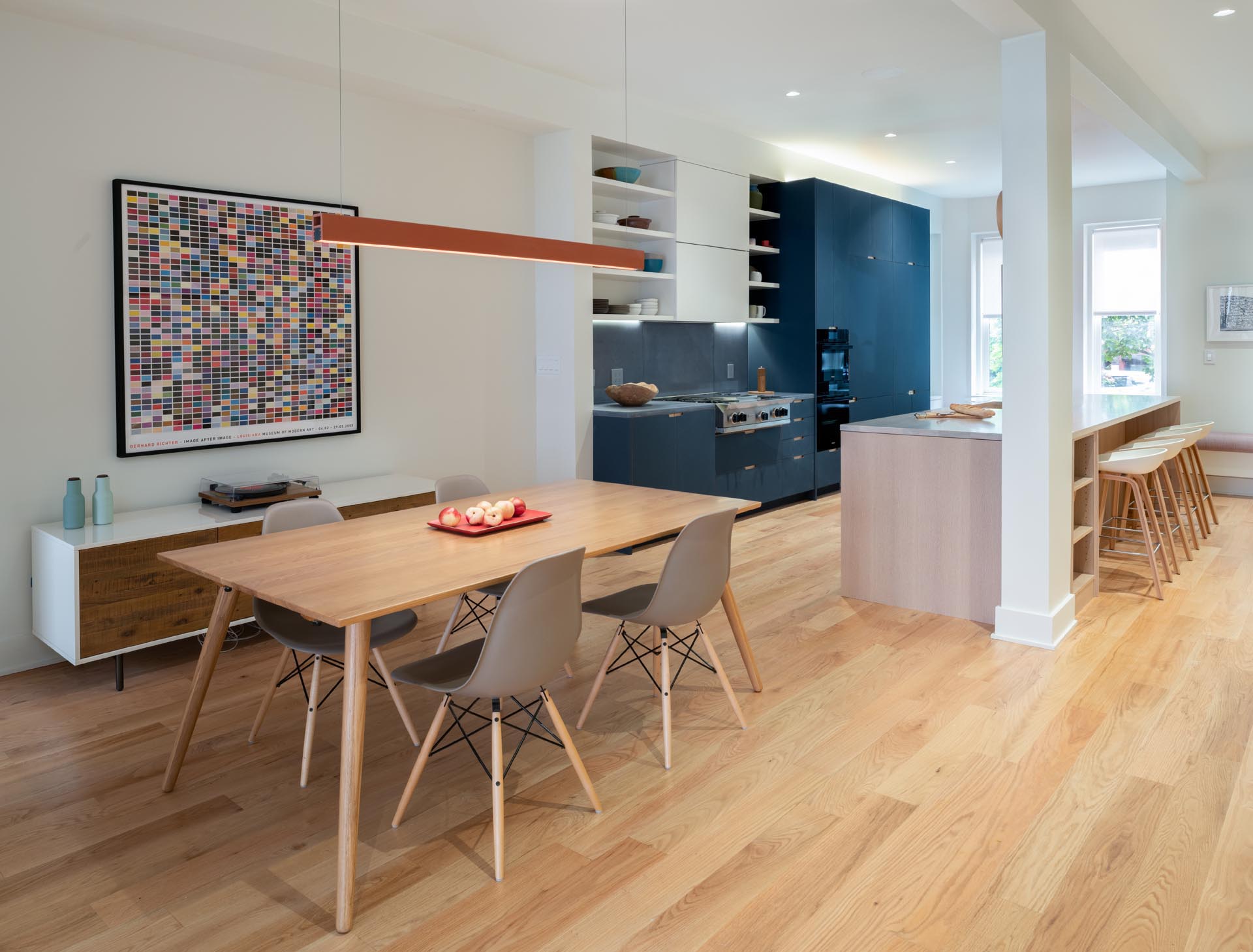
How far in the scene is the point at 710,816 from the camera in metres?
2.58

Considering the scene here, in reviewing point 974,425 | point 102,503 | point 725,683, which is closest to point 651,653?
point 725,683

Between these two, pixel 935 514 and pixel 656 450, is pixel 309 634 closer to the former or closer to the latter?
pixel 935 514

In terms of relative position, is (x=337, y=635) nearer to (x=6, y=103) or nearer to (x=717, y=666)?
(x=717, y=666)

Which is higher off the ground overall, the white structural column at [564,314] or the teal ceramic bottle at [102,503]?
the white structural column at [564,314]

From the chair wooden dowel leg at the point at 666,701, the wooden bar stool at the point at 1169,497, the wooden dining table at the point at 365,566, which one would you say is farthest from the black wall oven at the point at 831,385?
the chair wooden dowel leg at the point at 666,701

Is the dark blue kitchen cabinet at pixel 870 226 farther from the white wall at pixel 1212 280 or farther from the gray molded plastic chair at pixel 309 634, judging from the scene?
the gray molded plastic chair at pixel 309 634

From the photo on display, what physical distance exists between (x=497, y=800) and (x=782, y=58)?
440 cm

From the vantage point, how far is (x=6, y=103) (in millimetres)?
3582

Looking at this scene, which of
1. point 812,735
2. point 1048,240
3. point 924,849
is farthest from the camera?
point 1048,240

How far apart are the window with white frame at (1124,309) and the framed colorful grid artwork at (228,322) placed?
7500mm

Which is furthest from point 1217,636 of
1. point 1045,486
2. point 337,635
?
point 337,635

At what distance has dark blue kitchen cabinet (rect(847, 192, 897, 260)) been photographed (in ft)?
25.4

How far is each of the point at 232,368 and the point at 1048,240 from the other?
3676 mm

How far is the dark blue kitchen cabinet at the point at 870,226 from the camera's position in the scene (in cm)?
774
